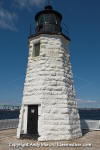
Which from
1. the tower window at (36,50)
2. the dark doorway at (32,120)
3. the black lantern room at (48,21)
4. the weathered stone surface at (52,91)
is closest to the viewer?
the weathered stone surface at (52,91)

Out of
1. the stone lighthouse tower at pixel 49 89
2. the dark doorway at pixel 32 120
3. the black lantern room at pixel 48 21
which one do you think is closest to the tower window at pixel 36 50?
the stone lighthouse tower at pixel 49 89

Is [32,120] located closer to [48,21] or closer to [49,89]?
[49,89]

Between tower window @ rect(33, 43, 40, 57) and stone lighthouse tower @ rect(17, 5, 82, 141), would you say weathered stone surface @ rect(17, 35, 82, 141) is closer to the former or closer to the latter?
stone lighthouse tower @ rect(17, 5, 82, 141)

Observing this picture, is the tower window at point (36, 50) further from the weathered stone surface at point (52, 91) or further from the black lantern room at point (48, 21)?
the black lantern room at point (48, 21)

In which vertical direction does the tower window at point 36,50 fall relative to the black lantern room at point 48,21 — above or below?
below

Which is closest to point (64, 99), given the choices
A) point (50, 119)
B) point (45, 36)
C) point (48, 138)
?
point (50, 119)

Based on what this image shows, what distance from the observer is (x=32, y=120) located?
29.8 feet

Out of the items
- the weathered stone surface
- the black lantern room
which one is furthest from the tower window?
Answer: the black lantern room

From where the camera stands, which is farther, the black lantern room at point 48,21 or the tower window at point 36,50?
the black lantern room at point 48,21

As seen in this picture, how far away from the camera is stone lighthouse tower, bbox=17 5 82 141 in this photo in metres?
8.54

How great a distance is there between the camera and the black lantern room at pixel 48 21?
1061 cm

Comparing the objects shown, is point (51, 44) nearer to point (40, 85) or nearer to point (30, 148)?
point (40, 85)

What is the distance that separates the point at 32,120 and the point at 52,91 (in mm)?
2091

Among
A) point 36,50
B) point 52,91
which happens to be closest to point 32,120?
point 52,91
